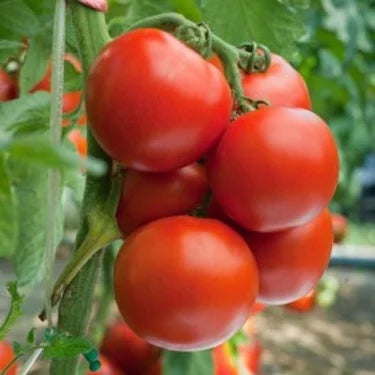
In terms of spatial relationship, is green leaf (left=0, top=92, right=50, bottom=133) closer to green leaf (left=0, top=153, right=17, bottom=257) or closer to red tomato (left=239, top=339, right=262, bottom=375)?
green leaf (left=0, top=153, right=17, bottom=257)

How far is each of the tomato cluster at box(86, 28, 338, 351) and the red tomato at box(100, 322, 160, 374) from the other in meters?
0.71

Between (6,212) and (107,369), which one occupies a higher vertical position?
(6,212)

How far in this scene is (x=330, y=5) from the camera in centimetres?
147

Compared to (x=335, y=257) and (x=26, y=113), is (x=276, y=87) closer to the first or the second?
(x=26, y=113)

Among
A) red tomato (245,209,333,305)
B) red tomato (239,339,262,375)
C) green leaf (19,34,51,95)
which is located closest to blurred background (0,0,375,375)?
red tomato (239,339,262,375)

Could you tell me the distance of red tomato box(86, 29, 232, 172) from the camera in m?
0.52

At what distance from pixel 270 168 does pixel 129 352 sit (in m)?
0.80

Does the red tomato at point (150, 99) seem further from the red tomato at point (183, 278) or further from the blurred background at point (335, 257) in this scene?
the blurred background at point (335, 257)

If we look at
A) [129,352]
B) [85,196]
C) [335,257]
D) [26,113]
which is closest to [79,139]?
[26,113]

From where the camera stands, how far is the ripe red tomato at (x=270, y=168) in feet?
1.76

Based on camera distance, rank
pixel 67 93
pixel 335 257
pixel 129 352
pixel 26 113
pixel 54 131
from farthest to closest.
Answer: pixel 335 257 → pixel 129 352 → pixel 67 93 → pixel 26 113 → pixel 54 131

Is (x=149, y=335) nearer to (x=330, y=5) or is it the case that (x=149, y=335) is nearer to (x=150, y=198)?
(x=150, y=198)

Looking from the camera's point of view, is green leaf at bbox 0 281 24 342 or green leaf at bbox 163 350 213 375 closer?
green leaf at bbox 0 281 24 342

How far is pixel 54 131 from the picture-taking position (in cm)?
51
